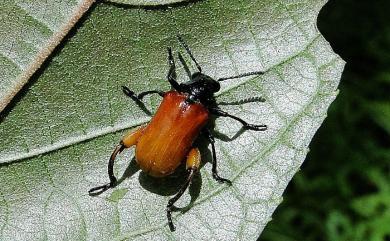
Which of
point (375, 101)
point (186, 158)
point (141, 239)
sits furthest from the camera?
point (375, 101)

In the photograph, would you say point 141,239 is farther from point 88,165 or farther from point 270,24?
point 270,24

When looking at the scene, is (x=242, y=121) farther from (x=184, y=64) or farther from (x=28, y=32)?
(x=28, y=32)

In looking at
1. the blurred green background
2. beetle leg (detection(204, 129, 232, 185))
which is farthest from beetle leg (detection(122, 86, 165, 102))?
the blurred green background

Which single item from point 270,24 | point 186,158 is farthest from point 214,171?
point 270,24

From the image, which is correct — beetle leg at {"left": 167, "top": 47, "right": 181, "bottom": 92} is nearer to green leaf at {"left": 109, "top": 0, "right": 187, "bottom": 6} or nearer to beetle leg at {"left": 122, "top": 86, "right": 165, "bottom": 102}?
beetle leg at {"left": 122, "top": 86, "right": 165, "bottom": 102}

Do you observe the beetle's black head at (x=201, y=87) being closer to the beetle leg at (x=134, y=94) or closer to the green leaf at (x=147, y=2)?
the beetle leg at (x=134, y=94)

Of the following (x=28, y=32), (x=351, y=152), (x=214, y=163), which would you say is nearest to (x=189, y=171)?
(x=214, y=163)
